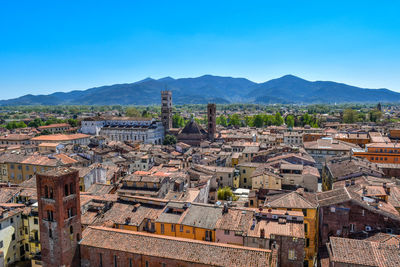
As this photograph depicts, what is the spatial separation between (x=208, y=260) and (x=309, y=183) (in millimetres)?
26633

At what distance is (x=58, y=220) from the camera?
2364 cm

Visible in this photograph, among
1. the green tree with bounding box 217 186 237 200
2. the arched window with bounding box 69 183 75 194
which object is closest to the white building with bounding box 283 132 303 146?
the green tree with bounding box 217 186 237 200

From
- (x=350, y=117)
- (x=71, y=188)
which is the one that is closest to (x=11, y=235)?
(x=71, y=188)

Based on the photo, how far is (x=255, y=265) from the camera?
815 inches

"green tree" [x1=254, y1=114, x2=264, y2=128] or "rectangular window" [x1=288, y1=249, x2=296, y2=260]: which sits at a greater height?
"green tree" [x1=254, y1=114, x2=264, y2=128]

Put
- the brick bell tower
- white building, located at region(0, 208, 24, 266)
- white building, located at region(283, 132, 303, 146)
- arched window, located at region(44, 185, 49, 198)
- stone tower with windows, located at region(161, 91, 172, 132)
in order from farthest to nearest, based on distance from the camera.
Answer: stone tower with windows, located at region(161, 91, 172, 132) → white building, located at region(283, 132, 303, 146) → white building, located at region(0, 208, 24, 266) → arched window, located at region(44, 185, 49, 198) → the brick bell tower

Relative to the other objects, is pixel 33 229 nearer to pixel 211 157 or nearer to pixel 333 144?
pixel 211 157

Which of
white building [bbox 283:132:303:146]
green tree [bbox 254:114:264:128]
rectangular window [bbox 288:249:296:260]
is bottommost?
rectangular window [bbox 288:249:296:260]

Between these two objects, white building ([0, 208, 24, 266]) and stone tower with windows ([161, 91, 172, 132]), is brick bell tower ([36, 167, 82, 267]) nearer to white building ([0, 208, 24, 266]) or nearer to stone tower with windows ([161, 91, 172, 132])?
white building ([0, 208, 24, 266])

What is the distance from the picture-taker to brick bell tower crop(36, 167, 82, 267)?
2366 cm

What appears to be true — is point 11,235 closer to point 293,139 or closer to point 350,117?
point 293,139

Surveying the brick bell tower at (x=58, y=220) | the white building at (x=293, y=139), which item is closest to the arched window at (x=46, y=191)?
the brick bell tower at (x=58, y=220)

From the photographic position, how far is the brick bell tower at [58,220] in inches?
931

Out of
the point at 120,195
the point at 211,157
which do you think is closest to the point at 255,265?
the point at 120,195
